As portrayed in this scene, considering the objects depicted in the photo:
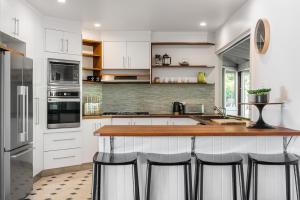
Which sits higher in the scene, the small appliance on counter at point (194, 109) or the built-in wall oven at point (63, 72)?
the built-in wall oven at point (63, 72)

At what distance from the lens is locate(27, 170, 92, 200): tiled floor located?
4.09 meters

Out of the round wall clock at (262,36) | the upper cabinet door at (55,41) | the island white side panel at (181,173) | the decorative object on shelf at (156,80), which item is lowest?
the island white side panel at (181,173)

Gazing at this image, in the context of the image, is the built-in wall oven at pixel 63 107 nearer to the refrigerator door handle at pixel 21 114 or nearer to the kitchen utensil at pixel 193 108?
the refrigerator door handle at pixel 21 114

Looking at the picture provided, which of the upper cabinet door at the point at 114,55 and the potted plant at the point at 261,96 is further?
the upper cabinet door at the point at 114,55

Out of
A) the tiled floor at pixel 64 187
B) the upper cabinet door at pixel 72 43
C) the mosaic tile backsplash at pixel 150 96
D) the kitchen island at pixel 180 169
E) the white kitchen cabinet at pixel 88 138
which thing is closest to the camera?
the kitchen island at pixel 180 169

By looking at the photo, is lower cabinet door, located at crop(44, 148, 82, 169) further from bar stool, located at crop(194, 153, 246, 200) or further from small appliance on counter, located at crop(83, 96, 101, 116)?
bar stool, located at crop(194, 153, 246, 200)

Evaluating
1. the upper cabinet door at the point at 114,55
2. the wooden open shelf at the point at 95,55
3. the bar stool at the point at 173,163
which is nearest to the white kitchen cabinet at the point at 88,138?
the wooden open shelf at the point at 95,55

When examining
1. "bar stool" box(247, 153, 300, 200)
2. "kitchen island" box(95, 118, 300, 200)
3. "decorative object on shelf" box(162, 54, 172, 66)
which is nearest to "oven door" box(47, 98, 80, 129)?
"decorative object on shelf" box(162, 54, 172, 66)

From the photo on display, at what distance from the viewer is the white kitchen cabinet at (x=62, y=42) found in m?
5.40

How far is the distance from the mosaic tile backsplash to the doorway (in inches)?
13.1

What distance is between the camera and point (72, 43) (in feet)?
18.6

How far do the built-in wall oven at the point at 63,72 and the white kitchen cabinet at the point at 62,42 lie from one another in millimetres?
204

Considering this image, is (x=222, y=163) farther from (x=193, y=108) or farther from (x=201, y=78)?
(x=201, y=78)

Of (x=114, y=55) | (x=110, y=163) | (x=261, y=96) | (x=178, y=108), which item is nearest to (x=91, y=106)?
(x=114, y=55)
